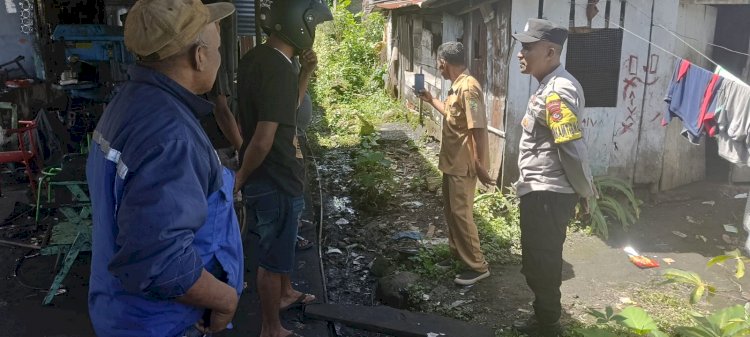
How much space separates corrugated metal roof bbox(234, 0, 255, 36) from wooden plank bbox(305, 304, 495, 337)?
3108mm

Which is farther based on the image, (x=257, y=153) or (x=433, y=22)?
(x=433, y=22)

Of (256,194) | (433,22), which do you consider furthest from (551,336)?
(433,22)

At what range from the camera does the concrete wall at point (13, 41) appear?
9.24 m

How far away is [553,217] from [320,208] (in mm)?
3578

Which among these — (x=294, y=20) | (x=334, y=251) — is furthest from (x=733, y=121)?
(x=294, y=20)

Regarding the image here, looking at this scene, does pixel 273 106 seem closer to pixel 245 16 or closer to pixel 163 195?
pixel 163 195

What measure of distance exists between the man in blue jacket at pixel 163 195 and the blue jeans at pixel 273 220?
138 cm

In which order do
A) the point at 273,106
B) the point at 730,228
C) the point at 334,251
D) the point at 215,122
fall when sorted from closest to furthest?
1. the point at 273,106
2. the point at 215,122
3. the point at 334,251
4. the point at 730,228

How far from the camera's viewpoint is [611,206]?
676 cm

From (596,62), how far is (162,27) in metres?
6.42

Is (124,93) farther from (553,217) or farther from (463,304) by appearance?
(463,304)

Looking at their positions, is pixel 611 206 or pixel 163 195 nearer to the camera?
pixel 163 195

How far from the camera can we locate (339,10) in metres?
20.5

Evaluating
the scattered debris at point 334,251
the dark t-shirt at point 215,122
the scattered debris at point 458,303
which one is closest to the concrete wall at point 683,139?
the scattered debris at point 458,303
